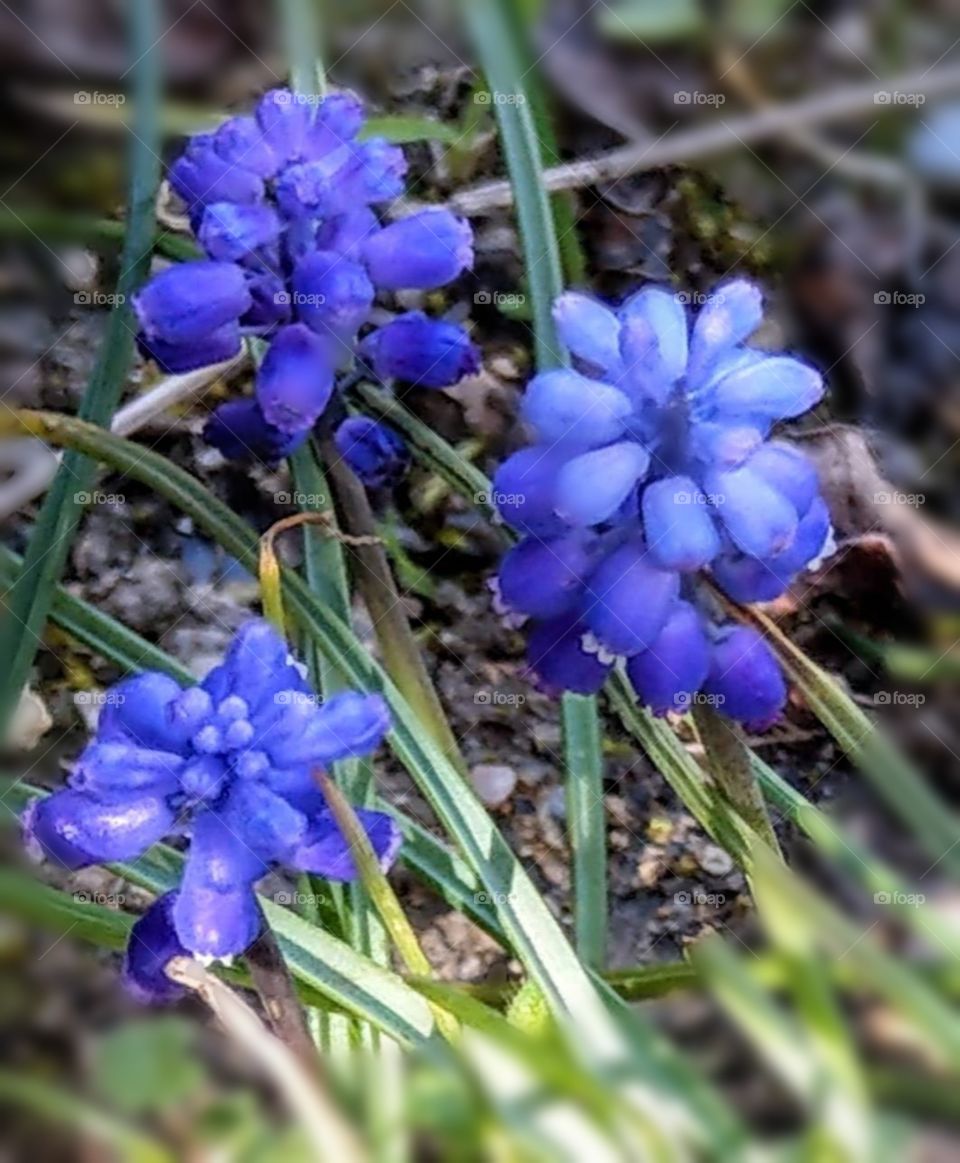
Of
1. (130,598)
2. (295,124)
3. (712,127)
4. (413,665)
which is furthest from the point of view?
(712,127)

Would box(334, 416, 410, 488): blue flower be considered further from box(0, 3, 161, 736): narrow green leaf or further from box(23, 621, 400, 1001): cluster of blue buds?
box(23, 621, 400, 1001): cluster of blue buds

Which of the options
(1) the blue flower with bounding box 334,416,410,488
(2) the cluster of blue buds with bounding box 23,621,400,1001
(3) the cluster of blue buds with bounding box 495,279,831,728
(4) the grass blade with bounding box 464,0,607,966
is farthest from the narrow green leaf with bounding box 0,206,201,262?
(2) the cluster of blue buds with bounding box 23,621,400,1001

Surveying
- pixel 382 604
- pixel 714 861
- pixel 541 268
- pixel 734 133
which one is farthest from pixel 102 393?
pixel 734 133

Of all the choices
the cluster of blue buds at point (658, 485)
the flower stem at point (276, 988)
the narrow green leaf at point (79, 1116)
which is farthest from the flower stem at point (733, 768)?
the narrow green leaf at point (79, 1116)

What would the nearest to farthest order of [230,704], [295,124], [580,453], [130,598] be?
[230,704], [580,453], [295,124], [130,598]

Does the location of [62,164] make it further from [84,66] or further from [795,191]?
[795,191]

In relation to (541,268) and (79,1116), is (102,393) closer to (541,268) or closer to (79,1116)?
(541,268)

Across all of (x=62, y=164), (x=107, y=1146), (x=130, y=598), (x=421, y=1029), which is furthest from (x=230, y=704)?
(x=62, y=164)
